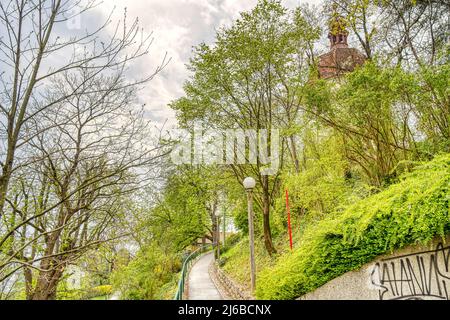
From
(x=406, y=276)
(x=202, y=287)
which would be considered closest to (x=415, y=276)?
(x=406, y=276)

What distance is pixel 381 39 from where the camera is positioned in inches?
429

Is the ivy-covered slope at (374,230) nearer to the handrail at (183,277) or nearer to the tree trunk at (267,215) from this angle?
the handrail at (183,277)

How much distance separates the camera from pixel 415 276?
15.0ft

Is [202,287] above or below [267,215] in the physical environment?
below

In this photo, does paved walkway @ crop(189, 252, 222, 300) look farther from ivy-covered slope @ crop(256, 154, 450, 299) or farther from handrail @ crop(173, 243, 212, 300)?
ivy-covered slope @ crop(256, 154, 450, 299)

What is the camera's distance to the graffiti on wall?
4.24m

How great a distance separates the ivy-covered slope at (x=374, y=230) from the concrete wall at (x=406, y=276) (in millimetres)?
153

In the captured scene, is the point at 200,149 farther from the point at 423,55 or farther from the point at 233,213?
the point at 423,55

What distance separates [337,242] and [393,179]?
12.2 feet

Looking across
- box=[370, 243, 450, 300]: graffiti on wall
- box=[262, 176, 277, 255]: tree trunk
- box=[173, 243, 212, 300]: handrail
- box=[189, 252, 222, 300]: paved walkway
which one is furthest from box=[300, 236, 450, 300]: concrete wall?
box=[189, 252, 222, 300]: paved walkway

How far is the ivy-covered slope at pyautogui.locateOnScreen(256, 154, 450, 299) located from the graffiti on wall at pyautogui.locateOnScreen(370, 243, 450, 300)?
0.75 feet

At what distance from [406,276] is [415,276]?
0.14m

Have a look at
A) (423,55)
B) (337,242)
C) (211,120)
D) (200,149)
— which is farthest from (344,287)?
(200,149)

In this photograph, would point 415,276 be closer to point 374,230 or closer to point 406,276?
point 406,276
